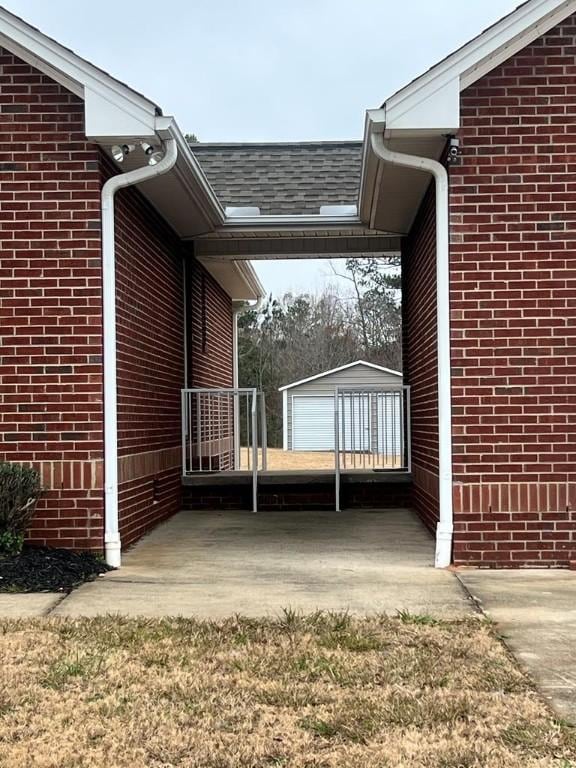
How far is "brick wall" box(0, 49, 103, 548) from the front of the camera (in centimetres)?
682

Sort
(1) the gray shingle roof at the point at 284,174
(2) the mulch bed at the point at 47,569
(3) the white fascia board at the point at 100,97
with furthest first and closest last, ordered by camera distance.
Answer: (1) the gray shingle roof at the point at 284,174, (3) the white fascia board at the point at 100,97, (2) the mulch bed at the point at 47,569

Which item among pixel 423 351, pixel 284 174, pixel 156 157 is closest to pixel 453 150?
pixel 156 157

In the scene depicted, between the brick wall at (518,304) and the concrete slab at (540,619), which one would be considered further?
the brick wall at (518,304)

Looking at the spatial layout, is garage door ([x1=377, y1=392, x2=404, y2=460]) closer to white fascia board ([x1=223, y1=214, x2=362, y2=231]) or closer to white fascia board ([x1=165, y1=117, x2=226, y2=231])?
white fascia board ([x1=223, y1=214, x2=362, y2=231])

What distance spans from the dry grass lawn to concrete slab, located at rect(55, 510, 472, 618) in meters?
0.48

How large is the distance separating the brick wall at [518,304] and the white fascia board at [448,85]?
29 cm

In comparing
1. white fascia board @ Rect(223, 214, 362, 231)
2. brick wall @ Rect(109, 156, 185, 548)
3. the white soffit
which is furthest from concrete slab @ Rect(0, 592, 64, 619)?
the white soffit

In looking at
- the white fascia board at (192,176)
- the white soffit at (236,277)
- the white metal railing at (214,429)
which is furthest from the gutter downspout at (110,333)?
the white soffit at (236,277)

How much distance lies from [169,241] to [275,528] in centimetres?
359

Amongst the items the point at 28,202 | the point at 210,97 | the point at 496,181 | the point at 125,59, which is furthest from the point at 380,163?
the point at 210,97

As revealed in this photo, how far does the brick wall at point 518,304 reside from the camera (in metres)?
6.60

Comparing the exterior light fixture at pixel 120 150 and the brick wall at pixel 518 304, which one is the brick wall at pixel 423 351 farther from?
the exterior light fixture at pixel 120 150

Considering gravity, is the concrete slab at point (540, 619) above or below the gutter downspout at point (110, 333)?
below

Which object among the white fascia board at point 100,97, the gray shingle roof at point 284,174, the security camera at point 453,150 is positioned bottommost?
the security camera at point 453,150
